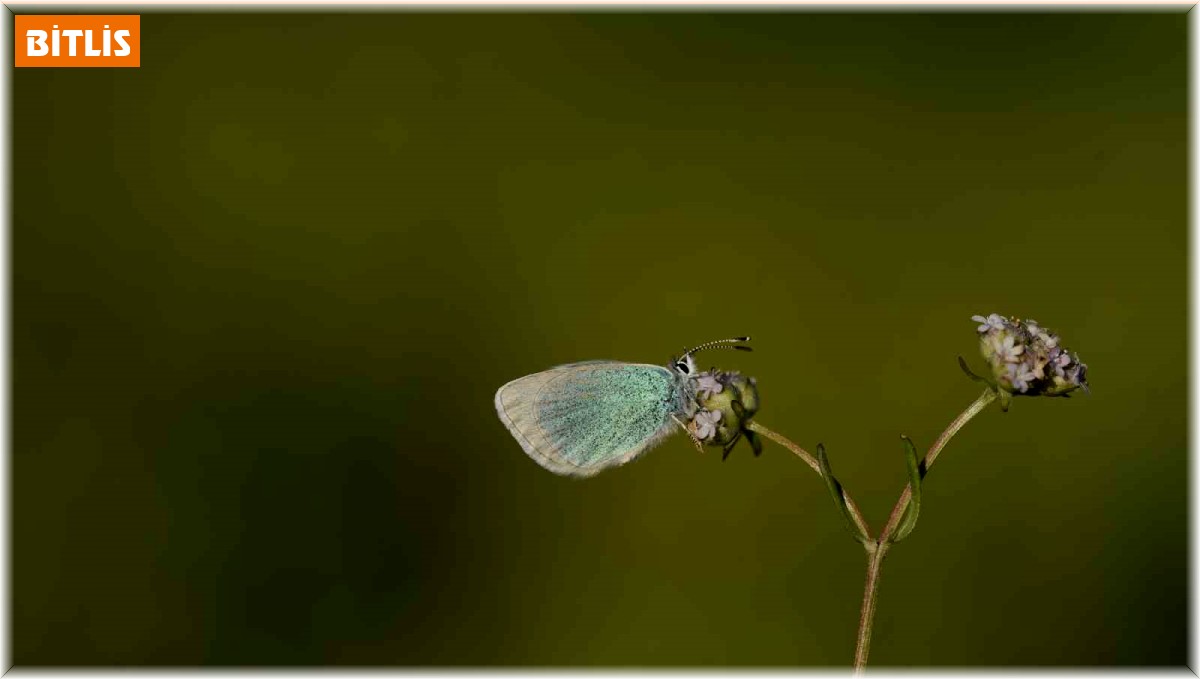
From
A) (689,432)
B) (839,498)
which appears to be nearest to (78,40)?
(689,432)

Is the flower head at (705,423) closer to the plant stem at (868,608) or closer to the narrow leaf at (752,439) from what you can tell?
the narrow leaf at (752,439)

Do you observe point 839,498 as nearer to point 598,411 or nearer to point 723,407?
point 723,407

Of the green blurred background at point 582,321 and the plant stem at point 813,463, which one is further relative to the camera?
the green blurred background at point 582,321

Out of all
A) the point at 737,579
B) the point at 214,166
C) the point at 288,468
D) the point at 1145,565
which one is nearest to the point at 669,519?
the point at 737,579

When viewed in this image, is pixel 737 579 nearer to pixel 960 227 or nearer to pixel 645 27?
pixel 960 227

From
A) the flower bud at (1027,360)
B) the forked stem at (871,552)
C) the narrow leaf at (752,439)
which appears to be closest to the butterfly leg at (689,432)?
the narrow leaf at (752,439)
